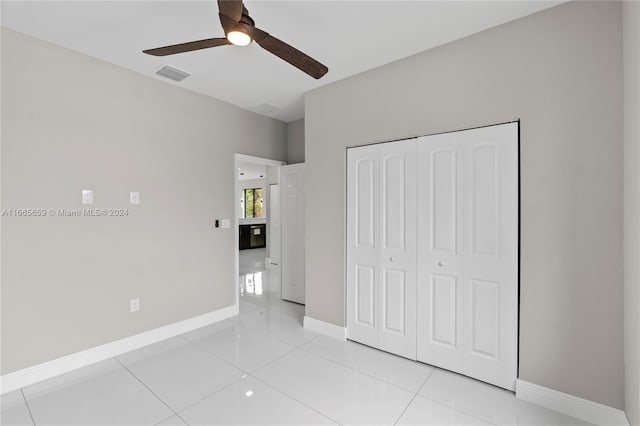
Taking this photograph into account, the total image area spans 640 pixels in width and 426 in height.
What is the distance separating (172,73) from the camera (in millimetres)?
2975

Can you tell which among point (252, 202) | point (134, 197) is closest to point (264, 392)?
point (134, 197)

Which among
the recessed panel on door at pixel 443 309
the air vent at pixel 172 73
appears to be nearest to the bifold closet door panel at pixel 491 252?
the recessed panel on door at pixel 443 309

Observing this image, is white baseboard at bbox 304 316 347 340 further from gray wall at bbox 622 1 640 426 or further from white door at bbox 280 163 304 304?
gray wall at bbox 622 1 640 426

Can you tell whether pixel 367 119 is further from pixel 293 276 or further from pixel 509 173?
pixel 293 276

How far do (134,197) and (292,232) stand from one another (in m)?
2.13

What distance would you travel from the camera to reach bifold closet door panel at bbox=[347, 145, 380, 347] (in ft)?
9.47

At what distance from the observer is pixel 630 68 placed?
1.62 metres

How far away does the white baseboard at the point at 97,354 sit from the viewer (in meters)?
2.25

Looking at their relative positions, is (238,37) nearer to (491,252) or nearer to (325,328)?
(491,252)

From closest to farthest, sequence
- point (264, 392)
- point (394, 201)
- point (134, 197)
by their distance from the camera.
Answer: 1. point (264, 392)
2. point (394, 201)
3. point (134, 197)

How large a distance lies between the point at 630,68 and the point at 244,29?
84.9 inches

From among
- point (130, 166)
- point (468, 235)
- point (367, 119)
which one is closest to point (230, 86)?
point (130, 166)

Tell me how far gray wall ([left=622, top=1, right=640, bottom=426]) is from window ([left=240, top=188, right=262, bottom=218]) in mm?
10839

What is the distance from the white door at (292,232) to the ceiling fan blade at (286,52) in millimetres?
2267
